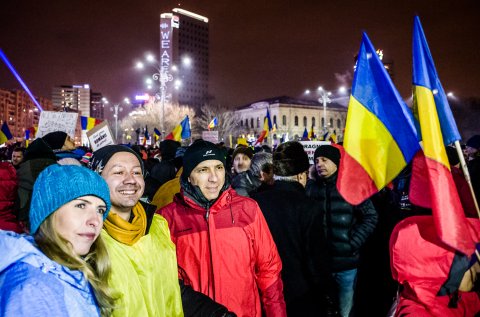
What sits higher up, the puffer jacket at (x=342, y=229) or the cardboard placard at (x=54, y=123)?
the cardboard placard at (x=54, y=123)

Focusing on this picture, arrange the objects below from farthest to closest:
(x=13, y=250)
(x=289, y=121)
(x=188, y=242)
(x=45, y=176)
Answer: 1. (x=289, y=121)
2. (x=188, y=242)
3. (x=45, y=176)
4. (x=13, y=250)

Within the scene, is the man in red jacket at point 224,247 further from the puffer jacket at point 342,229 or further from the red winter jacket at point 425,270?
the puffer jacket at point 342,229

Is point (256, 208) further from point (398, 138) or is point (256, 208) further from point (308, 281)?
point (398, 138)

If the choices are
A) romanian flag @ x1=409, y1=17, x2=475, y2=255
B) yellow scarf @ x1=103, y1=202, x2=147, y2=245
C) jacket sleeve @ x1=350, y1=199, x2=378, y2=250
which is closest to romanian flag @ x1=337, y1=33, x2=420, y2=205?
romanian flag @ x1=409, y1=17, x2=475, y2=255

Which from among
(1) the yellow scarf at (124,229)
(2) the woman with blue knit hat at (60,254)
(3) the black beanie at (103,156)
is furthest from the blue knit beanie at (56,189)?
(3) the black beanie at (103,156)

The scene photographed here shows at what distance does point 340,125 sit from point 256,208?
101202mm

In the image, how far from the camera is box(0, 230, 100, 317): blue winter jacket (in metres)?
1.48

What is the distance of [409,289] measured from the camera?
223cm

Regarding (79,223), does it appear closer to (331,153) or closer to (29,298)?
(29,298)

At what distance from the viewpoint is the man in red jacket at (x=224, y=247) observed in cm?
290

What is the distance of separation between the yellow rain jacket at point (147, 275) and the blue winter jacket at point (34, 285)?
39 centimetres

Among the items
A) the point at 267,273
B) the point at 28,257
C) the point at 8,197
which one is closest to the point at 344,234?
the point at 267,273

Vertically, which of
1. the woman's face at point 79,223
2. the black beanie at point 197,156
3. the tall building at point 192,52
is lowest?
the woman's face at point 79,223

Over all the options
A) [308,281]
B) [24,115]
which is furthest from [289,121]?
[24,115]
